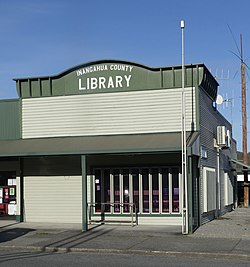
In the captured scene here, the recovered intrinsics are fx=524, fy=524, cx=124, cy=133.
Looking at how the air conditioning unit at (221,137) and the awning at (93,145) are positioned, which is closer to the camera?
the awning at (93,145)

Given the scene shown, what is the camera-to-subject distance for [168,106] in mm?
20031

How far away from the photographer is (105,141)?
773 inches

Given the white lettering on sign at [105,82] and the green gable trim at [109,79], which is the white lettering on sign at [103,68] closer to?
the green gable trim at [109,79]

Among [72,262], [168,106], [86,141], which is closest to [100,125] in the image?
[86,141]

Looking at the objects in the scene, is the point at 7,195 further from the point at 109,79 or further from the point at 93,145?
the point at 109,79

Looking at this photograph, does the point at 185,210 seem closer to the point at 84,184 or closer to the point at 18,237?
the point at 84,184

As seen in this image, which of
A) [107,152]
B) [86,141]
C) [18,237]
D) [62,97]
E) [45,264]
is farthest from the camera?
[62,97]

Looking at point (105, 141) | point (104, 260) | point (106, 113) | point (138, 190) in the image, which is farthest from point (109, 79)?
point (104, 260)

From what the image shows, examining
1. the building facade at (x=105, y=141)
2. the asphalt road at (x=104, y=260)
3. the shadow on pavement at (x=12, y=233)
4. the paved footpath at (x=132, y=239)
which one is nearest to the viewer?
the asphalt road at (x=104, y=260)

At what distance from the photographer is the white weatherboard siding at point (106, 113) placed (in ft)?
65.6

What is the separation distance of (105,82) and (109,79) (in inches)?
7.9

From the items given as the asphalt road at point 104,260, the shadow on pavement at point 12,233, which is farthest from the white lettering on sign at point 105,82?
the asphalt road at point 104,260

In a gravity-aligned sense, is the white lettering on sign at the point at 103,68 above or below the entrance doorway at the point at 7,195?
above

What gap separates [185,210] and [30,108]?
8.36 meters
